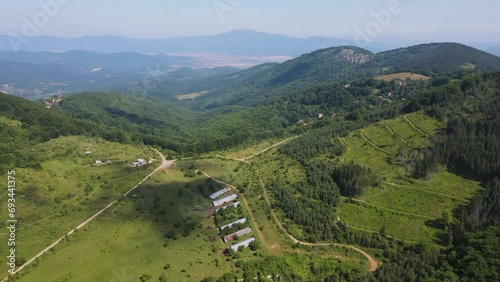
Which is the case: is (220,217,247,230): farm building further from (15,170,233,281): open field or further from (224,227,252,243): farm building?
(224,227,252,243): farm building

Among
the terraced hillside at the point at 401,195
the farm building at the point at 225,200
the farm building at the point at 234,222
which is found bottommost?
the farm building at the point at 234,222

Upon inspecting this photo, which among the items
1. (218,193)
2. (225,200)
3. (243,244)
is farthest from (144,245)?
(218,193)

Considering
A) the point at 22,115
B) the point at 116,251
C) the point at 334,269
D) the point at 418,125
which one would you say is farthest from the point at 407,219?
the point at 22,115

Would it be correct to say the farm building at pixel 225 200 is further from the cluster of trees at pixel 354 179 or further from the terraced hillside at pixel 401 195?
the cluster of trees at pixel 354 179

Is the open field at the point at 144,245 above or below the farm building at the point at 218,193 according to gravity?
below

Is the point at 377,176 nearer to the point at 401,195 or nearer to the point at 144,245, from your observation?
the point at 401,195

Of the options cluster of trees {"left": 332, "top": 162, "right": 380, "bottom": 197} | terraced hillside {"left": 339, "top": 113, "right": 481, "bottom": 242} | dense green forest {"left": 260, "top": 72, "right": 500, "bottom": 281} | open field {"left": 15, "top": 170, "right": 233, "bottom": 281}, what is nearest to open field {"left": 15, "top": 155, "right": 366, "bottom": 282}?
open field {"left": 15, "top": 170, "right": 233, "bottom": 281}

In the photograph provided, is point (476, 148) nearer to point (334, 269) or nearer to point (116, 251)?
point (334, 269)

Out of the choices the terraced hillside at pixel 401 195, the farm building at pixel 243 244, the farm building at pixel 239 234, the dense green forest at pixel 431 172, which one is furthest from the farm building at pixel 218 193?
the terraced hillside at pixel 401 195
